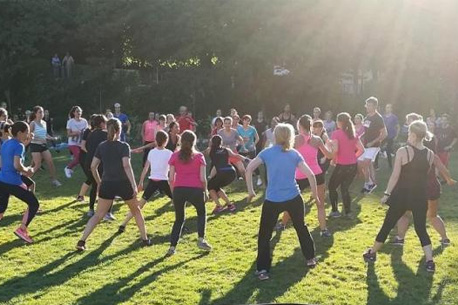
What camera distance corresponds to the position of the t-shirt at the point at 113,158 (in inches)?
293

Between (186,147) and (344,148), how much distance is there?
10.0ft

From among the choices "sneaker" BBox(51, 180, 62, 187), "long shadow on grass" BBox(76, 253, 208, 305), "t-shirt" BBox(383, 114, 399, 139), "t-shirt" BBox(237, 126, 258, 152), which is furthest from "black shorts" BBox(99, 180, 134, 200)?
"t-shirt" BBox(383, 114, 399, 139)

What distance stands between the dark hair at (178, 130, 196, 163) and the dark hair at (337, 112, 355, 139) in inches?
110

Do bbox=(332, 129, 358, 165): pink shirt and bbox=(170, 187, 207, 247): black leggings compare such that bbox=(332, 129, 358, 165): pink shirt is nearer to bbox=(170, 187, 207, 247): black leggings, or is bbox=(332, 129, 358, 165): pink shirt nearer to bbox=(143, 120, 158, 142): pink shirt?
bbox=(170, 187, 207, 247): black leggings

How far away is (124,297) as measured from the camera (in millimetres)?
6027

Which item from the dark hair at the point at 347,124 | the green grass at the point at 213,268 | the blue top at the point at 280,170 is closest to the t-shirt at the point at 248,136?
the green grass at the point at 213,268

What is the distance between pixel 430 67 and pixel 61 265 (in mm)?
23900

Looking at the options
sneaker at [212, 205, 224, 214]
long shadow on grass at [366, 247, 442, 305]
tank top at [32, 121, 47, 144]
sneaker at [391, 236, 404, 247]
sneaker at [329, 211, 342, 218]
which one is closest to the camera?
long shadow on grass at [366, 247, 442, 305]

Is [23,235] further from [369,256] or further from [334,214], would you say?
[334,214]

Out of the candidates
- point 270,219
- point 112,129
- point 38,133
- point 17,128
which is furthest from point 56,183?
point 270,219

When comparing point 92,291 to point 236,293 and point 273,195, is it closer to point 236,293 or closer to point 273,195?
point 236,293

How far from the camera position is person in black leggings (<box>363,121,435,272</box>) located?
6574 millimetres

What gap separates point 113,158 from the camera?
7.45 metres

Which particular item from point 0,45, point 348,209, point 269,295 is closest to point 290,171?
point 269,295
